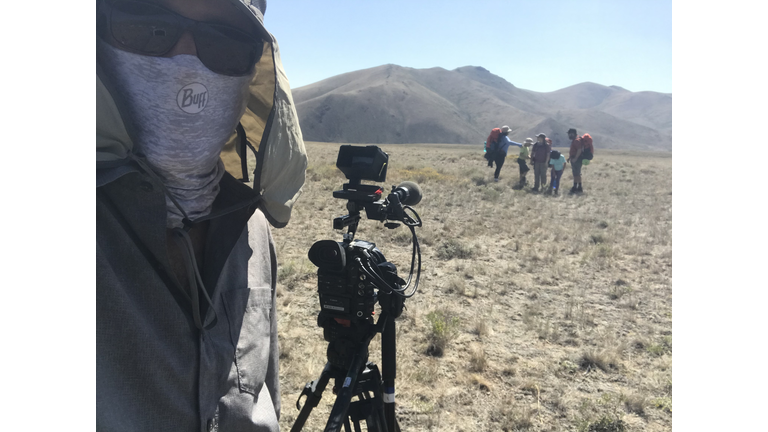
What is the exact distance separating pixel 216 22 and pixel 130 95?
351mm

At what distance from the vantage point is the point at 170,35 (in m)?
1.30

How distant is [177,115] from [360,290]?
0.87m

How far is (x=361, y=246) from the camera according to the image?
5.50ft

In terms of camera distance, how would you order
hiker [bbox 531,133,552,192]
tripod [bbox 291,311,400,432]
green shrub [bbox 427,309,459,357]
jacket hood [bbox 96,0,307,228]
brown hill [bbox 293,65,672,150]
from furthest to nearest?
1. brown hill [bbox 293,65,672,150]
2. hiker [bbox 531,133,552,192]
3. green shrub [bbox 427,309,459,357]
4. tripod [bbox 291,311,400,432]
5. jacket hood [bbox 96,0,307,228]

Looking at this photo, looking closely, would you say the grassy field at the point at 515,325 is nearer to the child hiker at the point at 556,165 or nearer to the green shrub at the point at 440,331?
the green shrub at the point at 440,331

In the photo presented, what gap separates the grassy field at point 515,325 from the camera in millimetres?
3488

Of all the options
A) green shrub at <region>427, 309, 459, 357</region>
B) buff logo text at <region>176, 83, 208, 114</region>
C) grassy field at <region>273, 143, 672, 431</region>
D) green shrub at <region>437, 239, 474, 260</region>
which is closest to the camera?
buff logo text at <region>176, 83, 208, 114</region>

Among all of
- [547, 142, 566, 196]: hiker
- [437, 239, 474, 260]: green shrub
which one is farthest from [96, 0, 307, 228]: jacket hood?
[547, 142, 566, 196]: hiker

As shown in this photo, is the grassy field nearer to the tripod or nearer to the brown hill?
the tripod

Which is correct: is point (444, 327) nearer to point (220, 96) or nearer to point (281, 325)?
point (281, 325)

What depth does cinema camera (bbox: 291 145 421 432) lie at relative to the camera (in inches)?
64.4

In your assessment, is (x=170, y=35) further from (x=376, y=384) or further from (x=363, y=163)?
(x=376, y=384)

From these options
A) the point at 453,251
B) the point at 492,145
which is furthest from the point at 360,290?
the point at 492,145

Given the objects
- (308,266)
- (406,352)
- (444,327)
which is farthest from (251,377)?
(308,266)
